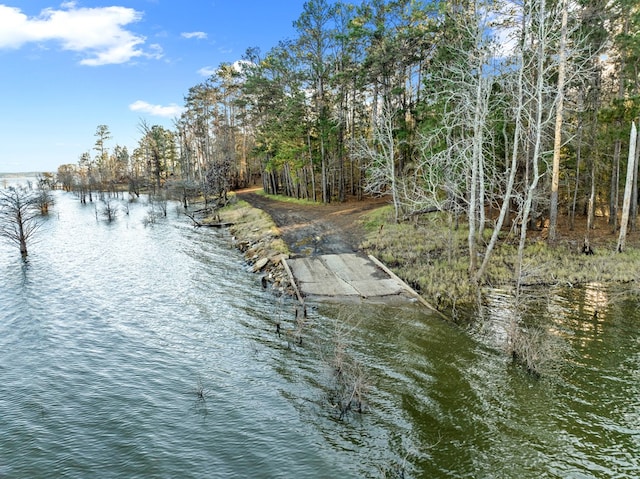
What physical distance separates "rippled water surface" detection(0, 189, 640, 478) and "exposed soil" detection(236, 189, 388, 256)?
8.04 meters

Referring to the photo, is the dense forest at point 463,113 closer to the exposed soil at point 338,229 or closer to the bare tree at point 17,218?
the exposed soil at point 338,229

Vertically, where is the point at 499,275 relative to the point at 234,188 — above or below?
below

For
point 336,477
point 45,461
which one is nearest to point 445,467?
point 336,477

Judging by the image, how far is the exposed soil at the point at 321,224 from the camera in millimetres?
24017

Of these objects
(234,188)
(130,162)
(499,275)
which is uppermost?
(130,162)

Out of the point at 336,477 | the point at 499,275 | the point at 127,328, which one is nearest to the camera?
the point at 336,477

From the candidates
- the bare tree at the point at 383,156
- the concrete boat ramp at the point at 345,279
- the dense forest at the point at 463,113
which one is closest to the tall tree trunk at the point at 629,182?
the dense forest at the point at 463,113

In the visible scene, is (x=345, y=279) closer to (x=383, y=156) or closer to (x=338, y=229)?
(x=338, y=229)

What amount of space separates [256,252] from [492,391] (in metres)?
17.2

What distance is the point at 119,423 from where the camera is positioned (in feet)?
28.5

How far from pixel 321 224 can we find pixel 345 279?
13.4 meters

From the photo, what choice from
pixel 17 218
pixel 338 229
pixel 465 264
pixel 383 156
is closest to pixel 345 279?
pixel 465 264

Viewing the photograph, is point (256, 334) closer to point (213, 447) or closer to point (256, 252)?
point (213, 447)

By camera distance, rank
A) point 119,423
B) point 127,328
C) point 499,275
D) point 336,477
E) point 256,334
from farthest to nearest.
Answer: point 499,275
point 127,328
point 256,334
point 119,423
point 336,477
